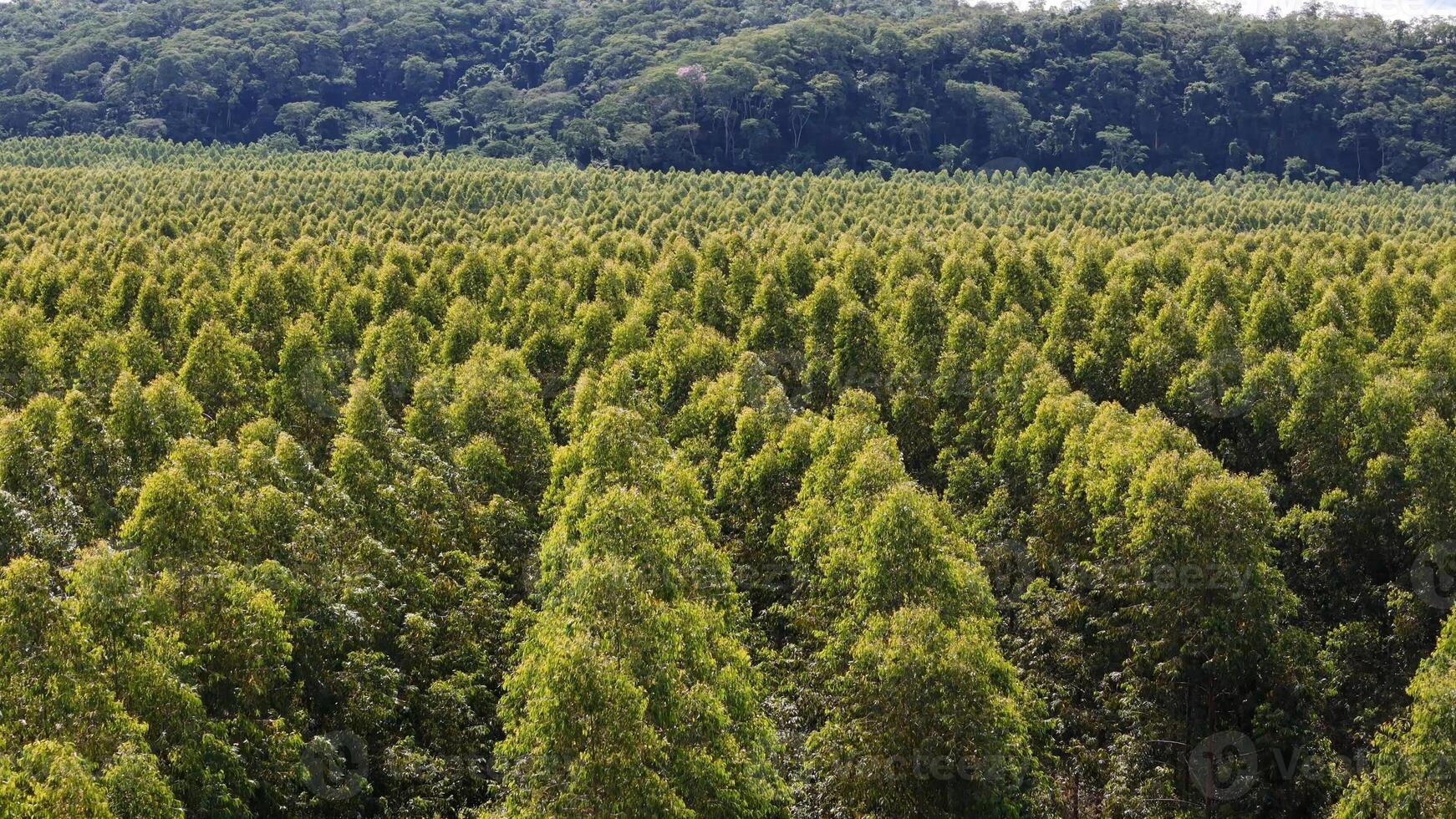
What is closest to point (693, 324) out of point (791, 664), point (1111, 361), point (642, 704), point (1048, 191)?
point (1111, 361)

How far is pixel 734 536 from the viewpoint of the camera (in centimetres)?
5084

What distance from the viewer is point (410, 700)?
125 feet

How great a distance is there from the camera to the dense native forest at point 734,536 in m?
30.9

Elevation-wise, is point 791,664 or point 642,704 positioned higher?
point 642,704

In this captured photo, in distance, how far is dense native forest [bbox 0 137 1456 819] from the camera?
30906mm

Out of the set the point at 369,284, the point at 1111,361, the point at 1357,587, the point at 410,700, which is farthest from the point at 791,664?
the point at 369,284

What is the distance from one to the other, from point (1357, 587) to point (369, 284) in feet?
188

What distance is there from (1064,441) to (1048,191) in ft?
273

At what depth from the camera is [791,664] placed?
42.0m

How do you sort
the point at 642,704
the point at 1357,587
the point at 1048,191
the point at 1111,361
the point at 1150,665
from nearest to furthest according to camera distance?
the point at 642,704, the point at 1150,665, the point at 1357,587, the point at 1111,361, the point at 1048,191

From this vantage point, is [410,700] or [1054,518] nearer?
[410,700]

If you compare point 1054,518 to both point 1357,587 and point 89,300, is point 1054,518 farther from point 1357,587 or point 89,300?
point 89,300

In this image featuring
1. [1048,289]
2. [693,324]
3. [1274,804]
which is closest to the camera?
[1274,804]

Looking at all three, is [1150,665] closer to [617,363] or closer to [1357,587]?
[1357,587]
